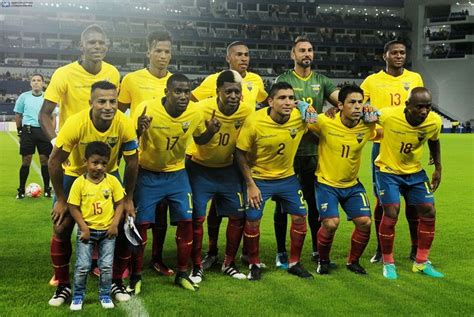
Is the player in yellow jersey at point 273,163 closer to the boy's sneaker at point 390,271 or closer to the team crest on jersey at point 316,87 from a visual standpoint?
the team crest on jersey at point 316,87

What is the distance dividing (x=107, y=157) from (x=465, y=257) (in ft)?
13.9

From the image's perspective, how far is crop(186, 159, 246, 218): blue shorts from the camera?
525 cm

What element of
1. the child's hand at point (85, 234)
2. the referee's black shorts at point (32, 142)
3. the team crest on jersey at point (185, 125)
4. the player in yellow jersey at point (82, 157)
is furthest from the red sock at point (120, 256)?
the referee's black shorts at point (32, 142)

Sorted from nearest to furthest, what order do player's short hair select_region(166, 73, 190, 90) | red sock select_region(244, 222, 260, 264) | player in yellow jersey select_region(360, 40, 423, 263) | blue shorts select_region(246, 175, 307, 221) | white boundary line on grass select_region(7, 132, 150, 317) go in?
1. white boundary line on grass select_region(7, 132, 150, 317)
2. player's short hair select_region(166, 73, 190, 90)
3. red sock select_region(244, 222, 260, 264)
4. blue shorts select_region(246, 175, 307, 221)
5. player in yellow jersey select_region(360, 40, 423, 263)

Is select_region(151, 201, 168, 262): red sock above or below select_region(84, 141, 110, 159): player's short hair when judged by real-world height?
below

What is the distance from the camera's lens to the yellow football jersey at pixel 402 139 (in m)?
5.41

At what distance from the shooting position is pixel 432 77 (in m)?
53.3

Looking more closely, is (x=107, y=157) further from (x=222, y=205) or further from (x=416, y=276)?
(x=416, y=276)

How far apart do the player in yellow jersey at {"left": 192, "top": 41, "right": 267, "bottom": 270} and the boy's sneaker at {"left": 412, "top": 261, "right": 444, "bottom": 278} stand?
212 centimetres

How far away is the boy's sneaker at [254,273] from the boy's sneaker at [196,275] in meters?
0.47

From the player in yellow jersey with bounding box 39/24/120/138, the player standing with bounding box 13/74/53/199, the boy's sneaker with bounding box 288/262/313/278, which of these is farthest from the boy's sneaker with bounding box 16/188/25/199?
the boy's sneaker with bounding box 288/262/313/278


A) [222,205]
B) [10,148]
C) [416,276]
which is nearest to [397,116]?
[416,276]

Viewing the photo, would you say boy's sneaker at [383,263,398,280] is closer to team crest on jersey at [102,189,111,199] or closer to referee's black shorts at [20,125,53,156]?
team crest on jersey at [102,189,111,199]

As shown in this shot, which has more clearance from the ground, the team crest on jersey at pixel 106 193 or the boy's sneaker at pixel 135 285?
the team crest on jersey at pixel 106 193
